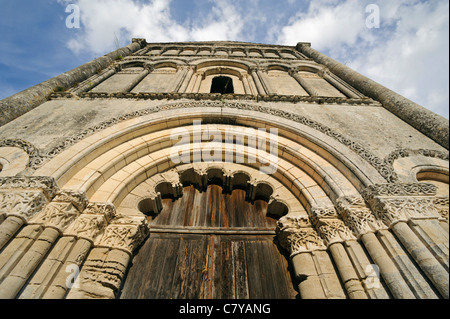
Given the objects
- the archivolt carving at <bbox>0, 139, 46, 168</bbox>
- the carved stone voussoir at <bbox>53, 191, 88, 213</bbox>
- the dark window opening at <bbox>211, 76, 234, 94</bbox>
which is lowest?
the carved stone voussoir at <bbox>53, 191, 88, 213</bbox>

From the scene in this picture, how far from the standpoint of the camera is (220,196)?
17.4 feet

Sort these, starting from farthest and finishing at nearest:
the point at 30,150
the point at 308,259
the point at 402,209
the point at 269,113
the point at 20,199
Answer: the point at 269,113 → the point at 30,150 → the point at 308,259 → the point at 20,199 → the point at 402,209

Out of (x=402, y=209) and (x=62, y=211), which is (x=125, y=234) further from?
(x=402, y=209)

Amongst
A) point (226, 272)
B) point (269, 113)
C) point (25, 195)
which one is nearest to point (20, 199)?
point (25, 195)

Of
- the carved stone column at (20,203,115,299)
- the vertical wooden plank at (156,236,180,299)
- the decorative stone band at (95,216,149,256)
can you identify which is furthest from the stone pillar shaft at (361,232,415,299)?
the carved stone column at (20,203,115,299)

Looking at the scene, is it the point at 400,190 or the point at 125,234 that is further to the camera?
the point at 125,234

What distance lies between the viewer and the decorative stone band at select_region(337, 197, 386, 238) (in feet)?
11.1

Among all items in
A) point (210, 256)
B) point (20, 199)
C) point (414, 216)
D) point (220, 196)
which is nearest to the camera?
point (414, 216)

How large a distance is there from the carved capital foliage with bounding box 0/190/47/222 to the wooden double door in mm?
1722

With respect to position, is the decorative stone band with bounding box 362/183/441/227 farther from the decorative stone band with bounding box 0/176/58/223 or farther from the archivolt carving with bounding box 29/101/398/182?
the decorative stone band with bounding box 0/176/58/223

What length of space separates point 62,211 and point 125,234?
3.33 feet

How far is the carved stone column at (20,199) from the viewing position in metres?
3.16

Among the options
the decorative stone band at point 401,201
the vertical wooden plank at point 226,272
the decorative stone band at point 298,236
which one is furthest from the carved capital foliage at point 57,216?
the decorative stone band at point 401,201
